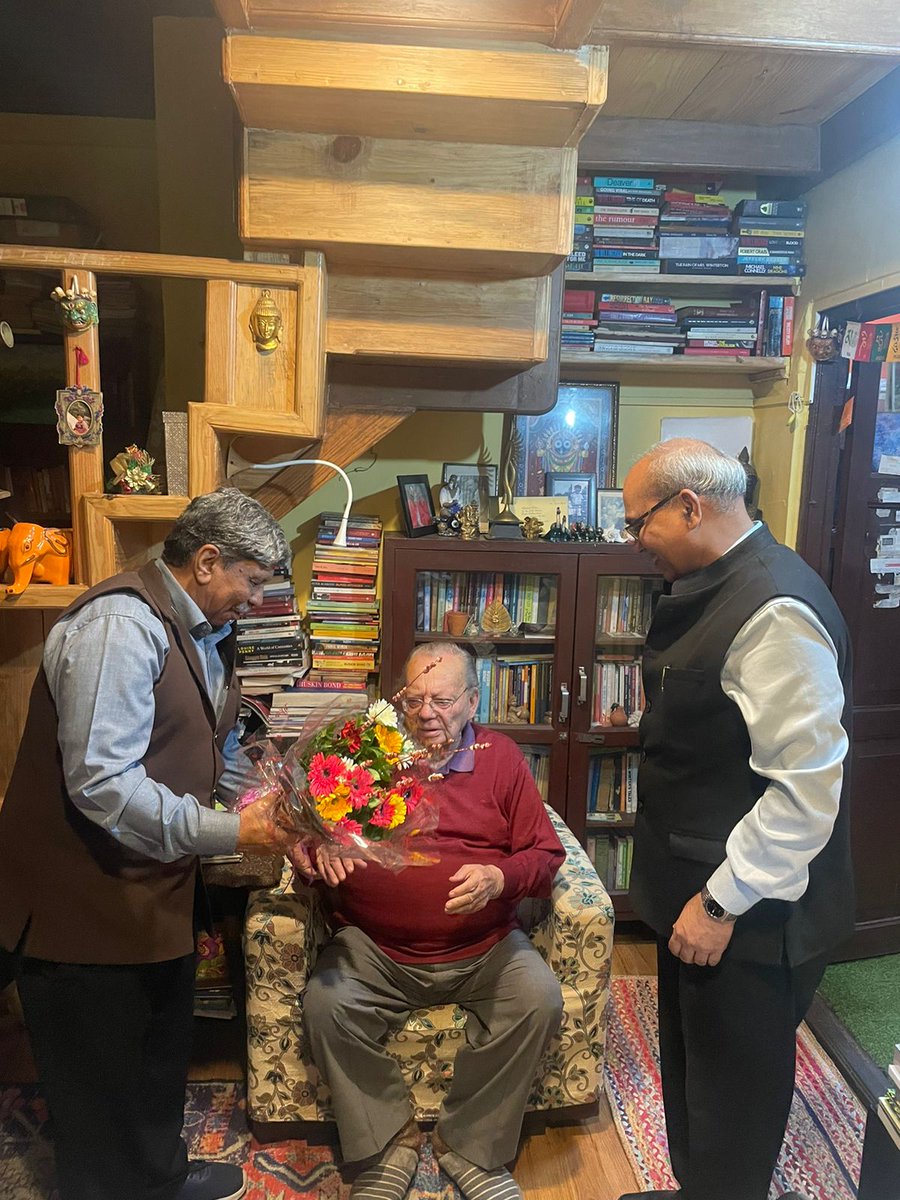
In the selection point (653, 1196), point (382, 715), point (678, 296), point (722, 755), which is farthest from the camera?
point (678, 296)

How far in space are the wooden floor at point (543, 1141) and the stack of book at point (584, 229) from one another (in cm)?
250

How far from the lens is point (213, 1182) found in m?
1.81

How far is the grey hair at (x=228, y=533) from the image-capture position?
58.6 inches

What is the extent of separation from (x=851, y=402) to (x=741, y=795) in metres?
1.74

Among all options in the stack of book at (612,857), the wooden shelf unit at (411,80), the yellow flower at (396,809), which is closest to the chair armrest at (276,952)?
the yellow flower at (396,809)

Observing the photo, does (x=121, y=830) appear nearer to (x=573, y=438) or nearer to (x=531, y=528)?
(x=531, y=528)

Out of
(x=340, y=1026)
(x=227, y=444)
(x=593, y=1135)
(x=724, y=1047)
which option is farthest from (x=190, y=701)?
(x=593, y=1135)

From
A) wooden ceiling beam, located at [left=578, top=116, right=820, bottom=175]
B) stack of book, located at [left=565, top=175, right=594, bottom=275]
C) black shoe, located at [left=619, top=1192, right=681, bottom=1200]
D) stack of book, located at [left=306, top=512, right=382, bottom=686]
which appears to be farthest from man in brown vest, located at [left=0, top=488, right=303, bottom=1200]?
wooden ceiling beam, located at [left=578, top=116, right=820, bottom=175]

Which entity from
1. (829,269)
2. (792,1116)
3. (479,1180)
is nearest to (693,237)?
(829,269)

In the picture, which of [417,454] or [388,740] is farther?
[417,454]

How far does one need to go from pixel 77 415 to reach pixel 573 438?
5.63 ft

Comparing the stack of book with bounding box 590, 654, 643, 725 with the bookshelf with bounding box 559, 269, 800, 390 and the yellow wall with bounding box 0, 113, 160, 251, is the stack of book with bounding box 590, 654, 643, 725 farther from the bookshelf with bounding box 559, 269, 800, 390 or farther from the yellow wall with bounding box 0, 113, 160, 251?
the yellow wall with bounding box 0, 113, 160, 251

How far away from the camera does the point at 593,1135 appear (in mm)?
2043

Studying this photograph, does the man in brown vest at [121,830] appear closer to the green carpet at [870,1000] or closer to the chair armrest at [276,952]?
the chair armrest at [276,952]
